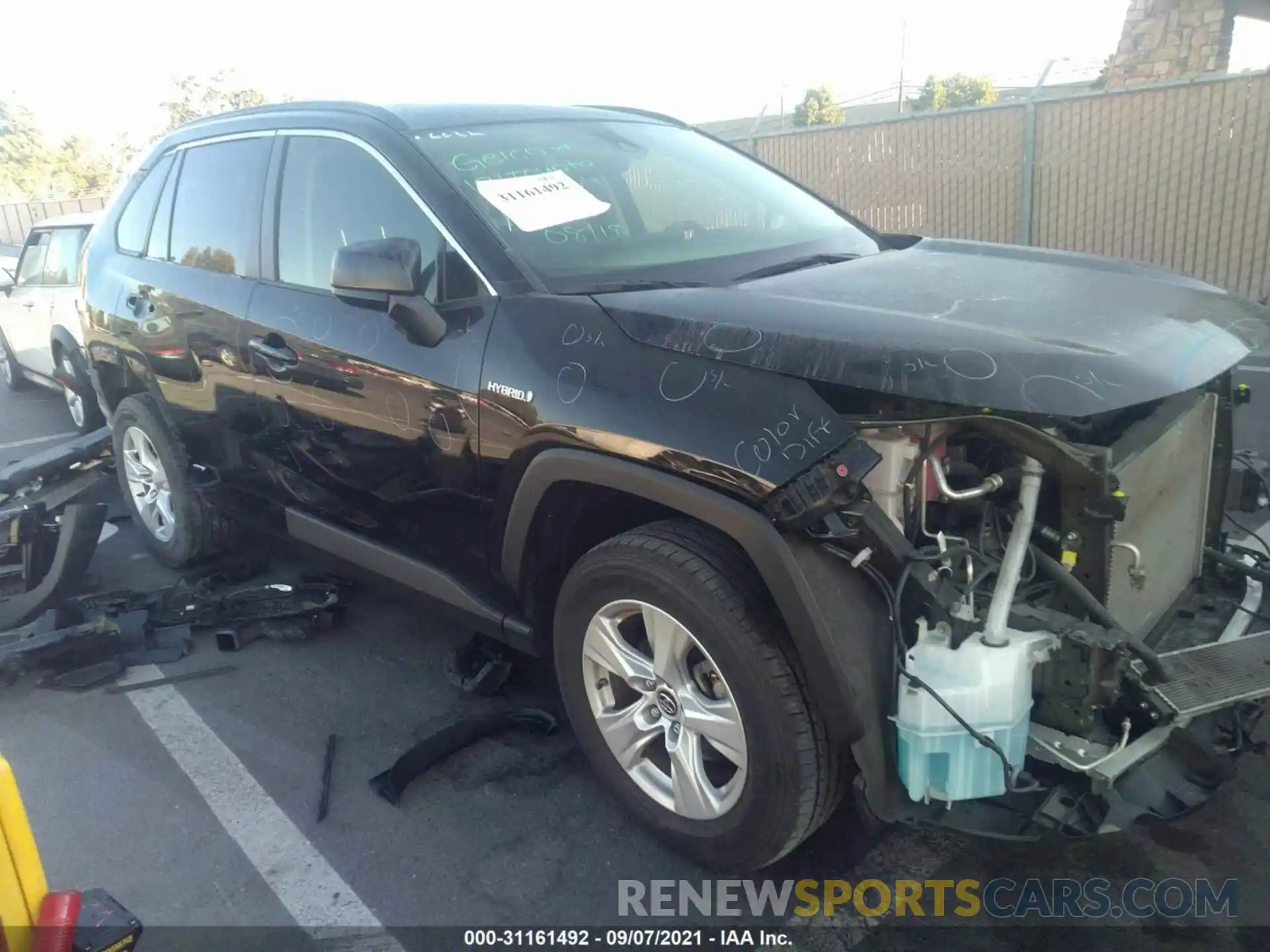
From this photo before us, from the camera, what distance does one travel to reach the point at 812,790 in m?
2.40

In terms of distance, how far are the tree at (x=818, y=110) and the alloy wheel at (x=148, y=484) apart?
648 inches

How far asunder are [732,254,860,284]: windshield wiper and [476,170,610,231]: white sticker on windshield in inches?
22.6

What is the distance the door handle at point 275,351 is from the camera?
3561mm

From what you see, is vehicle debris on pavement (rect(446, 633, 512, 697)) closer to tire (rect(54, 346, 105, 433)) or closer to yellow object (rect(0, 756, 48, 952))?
yellow object (rect(0, 756, 48, 952))

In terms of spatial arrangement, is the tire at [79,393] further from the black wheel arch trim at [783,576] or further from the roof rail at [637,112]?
the black wheel arch trim at [783,576]

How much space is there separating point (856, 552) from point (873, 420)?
305 mm

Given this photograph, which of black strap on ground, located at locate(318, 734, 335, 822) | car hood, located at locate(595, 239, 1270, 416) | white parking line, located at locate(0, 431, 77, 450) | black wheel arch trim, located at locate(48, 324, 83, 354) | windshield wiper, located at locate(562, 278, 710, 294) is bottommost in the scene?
black strap on ground, located at locate(318, 734, 335, 822)

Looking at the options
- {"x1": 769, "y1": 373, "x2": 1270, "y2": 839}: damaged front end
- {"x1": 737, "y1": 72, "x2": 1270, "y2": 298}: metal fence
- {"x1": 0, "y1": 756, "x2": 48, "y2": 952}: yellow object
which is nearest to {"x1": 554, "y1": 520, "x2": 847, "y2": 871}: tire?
{"x1": 769, "y1": 373, "x2": 1270, "y2": 839}: damaged front end

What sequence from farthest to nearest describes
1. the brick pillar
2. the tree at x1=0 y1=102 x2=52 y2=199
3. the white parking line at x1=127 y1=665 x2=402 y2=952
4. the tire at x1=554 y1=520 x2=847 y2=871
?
the tree at x1=0 y1=102 x2=52 y2=199 → the brick pillar → the white parking line at x1=127 y1=665 x2=402 y2=952 → the tire at x1=554 y1=520 x2=847 y2=871

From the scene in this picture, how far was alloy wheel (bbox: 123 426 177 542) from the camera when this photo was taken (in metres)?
5.00

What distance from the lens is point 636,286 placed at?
2943 millimetres

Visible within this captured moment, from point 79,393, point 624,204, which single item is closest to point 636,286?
point 624,204

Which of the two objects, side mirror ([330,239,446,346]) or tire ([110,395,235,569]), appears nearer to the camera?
side mirror ([330,239,446,346])

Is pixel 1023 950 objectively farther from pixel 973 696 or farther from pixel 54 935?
pixel 54 935
